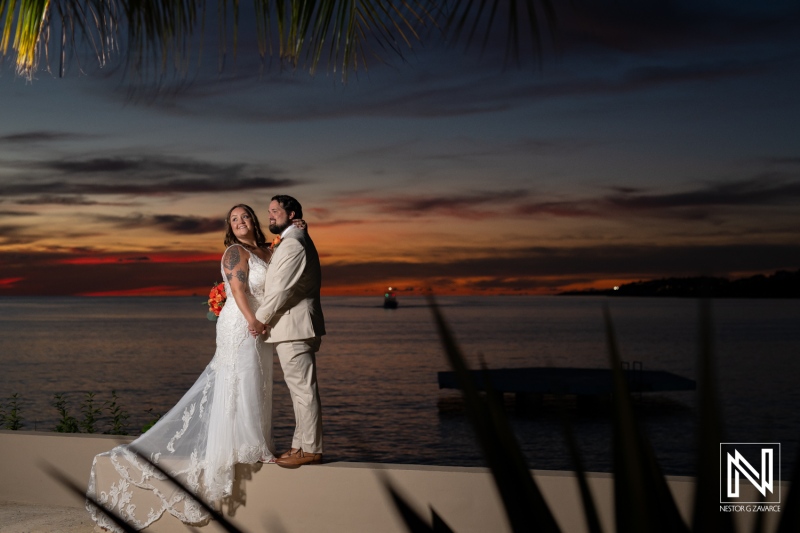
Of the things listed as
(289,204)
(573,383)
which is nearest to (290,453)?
(289,204)

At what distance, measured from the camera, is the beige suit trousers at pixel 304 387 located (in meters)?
5.52

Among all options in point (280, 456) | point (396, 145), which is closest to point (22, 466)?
point (280, 456)

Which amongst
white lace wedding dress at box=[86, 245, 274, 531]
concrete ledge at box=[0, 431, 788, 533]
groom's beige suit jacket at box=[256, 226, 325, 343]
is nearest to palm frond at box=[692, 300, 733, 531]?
concrete ledge at box=[0, 431, 788, 533]

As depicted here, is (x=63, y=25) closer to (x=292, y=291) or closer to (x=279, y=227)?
(x=279, y=227)

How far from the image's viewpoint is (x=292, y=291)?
5.57 m

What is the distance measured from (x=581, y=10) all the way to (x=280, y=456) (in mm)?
4374

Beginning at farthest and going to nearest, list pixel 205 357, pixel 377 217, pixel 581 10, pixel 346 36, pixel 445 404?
pixel 377 217
pixel 205 357
pixel 445 404
pixel 346 36
pixel 581 10

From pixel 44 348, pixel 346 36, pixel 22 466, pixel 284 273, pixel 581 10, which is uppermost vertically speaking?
pixel 346 36

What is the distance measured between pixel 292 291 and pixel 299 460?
42.5 inches

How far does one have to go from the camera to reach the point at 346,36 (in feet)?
10.6

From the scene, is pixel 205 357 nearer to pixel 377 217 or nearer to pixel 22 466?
pixel 377 217

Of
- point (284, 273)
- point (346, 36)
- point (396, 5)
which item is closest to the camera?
point (396, 5)

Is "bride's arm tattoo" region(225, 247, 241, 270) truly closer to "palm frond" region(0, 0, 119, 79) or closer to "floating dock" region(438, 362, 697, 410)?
"palm frond" region(0, 0, 119, 79)

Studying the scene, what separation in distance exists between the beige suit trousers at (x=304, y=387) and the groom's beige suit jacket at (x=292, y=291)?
73 mm
